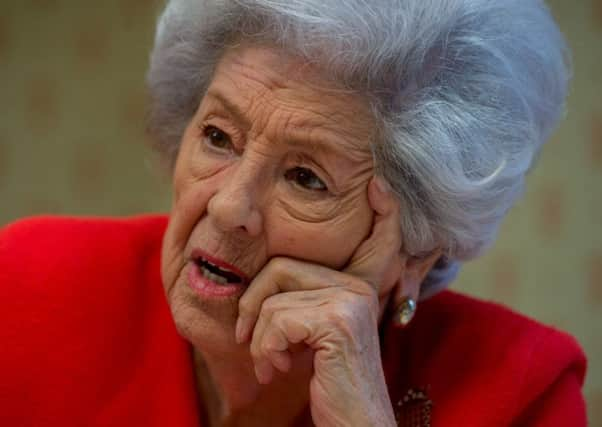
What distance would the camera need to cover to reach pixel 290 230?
4.15 ft

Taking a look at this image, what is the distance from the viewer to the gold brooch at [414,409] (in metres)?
1.47

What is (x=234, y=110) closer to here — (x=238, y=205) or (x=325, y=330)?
(x=238, y=205)

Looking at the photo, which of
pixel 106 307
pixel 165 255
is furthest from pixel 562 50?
pixel 106 307

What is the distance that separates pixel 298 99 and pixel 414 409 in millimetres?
688

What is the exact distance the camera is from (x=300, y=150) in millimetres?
1247

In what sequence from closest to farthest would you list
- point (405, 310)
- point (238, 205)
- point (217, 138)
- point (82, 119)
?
1. point (238, 205)
2. point (217, 138)
3. point (405, 310)
4. point (82, 119)

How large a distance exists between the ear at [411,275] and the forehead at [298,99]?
282 mm

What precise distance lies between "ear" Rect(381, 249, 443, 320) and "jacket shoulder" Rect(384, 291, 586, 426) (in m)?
0.19

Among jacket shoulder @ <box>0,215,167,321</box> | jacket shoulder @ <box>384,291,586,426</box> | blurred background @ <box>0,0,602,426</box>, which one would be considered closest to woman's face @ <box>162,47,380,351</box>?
jacket shoulder @ <box>0,215,167,321</box>

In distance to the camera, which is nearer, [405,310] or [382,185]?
[382,185]

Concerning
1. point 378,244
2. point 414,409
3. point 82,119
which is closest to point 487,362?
point 414,409

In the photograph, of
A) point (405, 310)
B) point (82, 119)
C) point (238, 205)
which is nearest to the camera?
point (238, 205)

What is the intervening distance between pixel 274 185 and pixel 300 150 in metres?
0.08

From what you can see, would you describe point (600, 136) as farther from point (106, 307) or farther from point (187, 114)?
point (106, 307)
